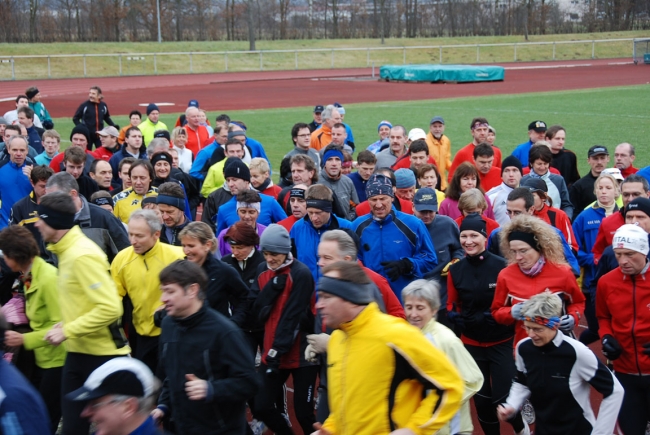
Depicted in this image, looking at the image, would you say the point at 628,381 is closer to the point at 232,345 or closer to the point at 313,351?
the point at 313,351

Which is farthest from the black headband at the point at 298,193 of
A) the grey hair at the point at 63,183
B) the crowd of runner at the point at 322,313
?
the grey hair at the point at 63,183

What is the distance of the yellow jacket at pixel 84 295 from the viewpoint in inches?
216

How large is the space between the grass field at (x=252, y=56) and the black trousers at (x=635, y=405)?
156ft

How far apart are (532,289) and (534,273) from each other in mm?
127

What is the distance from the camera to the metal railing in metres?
50.8

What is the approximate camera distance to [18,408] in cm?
374

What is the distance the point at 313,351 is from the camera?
17.5ft

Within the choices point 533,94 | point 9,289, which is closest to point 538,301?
point 9,289

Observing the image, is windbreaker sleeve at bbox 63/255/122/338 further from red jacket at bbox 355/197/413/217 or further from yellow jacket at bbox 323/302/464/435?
red jacket at bbox 355/197/413/217

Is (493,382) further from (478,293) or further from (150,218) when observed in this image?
(150,218)

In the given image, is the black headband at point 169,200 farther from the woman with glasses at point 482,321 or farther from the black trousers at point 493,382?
the black trousers at point 493,382

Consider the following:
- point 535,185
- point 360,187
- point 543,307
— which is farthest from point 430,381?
point 360,187

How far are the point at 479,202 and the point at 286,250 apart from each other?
7.99 feet

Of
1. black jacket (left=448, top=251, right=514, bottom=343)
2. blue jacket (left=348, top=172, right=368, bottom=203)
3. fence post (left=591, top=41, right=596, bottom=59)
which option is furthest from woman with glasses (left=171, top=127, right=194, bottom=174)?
fence post (left=591, top=41, right=596, bottom=59)
